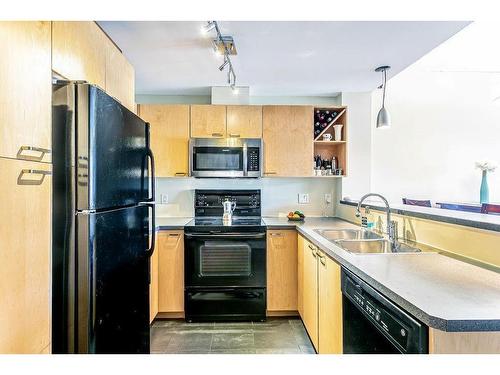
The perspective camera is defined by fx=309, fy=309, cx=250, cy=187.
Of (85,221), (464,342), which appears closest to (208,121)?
(85,221)

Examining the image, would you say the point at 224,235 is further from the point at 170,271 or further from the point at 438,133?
the point at 438,133

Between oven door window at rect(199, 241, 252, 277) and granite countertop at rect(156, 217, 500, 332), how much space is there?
Result: 48.4 inches

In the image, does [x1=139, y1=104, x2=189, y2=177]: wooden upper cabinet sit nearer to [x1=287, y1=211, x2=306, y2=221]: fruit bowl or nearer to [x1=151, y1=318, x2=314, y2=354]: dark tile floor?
[x1=287, y1=211, x2=306, y2=221]: fruit bowl

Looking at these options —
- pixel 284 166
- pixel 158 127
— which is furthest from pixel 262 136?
pixel 158 127

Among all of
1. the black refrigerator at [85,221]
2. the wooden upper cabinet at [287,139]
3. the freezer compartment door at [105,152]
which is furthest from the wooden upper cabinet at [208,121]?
the black refrigerator at [85,221]

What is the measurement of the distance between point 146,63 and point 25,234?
1.98 metres

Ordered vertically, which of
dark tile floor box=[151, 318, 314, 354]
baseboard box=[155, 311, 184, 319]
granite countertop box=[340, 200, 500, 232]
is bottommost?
dark tile floor box=[151, 318, 314, 354]

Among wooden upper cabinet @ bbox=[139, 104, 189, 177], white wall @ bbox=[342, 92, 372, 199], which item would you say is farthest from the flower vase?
wooden upper cabinet @ bbox=[139, 104, 189, 177]

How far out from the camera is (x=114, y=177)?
4.74 ft

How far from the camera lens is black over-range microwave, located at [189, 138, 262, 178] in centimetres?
307

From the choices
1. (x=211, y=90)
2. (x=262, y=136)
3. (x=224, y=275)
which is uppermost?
(x=211, y=90)

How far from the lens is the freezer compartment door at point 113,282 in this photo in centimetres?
122

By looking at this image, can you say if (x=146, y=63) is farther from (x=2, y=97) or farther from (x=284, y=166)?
(x=2, y=97)

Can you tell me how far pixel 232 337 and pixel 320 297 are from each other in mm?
952
